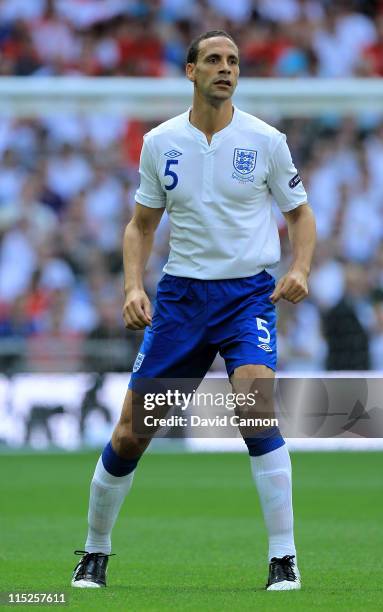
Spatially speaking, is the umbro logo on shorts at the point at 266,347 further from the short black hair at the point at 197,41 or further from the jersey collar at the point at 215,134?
the short black hair at the point at 197,41

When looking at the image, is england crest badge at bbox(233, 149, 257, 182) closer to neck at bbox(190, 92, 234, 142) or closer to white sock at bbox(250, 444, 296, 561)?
neck at bbox(190, 92, 234, 142)

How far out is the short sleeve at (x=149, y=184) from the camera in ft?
21.3

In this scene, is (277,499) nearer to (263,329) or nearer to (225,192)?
(263,329)

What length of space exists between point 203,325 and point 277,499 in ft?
2.67

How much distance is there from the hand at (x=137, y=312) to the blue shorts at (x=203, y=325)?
6.3 inches

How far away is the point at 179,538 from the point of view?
8.99 meters

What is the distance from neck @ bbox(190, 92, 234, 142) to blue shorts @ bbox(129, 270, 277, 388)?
Result: 26.6 inches

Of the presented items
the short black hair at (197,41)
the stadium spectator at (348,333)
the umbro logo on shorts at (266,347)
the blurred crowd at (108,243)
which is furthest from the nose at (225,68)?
the stadium spectator at (348,333)

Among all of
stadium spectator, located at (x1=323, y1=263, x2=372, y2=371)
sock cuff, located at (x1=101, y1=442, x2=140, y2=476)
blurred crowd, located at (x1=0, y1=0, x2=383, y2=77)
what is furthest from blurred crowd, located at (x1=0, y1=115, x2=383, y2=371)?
sock cuff, located at (x1=101, y1=442, x2=140, y2=476)

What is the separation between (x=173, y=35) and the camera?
2050 cm

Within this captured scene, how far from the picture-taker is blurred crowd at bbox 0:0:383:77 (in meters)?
20.1

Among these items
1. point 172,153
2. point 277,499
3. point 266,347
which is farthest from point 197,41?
point 277,499

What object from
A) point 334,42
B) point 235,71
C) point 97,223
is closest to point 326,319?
point 97,223

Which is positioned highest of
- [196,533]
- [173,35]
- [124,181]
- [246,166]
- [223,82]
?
[173,35]
